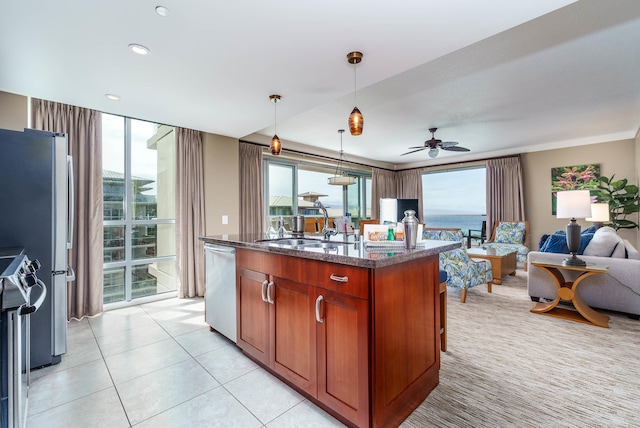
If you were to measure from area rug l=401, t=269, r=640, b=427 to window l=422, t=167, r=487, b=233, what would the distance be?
14.6 ft

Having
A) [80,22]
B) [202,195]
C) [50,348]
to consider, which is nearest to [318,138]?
[202,195]

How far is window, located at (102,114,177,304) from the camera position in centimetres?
366

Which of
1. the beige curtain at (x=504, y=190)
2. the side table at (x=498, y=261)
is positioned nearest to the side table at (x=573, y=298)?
the side table at (x=498, y=261)

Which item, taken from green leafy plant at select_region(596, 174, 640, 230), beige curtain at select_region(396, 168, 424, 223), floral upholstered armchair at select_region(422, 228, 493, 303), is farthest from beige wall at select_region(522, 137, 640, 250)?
floral upholstered armchair at select_region(422, 228, 493, 303)

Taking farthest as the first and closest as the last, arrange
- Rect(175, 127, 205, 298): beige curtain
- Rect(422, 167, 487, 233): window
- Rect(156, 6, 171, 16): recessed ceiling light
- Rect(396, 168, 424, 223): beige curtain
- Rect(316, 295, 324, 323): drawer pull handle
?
Rect(396, 168, 424, 223): beige curtain, Rect(422, 167, 487, 233): window, Rect(175, 127, 205, 298): beige curtain, Rect(156, 6, 171, 16): recessed ceiling light, Rect(316, 295, 324, 323): drawer pull handle

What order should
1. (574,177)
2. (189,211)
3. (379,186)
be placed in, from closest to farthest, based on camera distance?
(189,211) → (574,177) → (379,186)

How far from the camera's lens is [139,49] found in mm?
2143

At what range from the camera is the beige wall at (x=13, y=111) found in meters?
2.81

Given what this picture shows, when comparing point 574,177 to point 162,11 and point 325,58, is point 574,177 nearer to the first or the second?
point 325,58

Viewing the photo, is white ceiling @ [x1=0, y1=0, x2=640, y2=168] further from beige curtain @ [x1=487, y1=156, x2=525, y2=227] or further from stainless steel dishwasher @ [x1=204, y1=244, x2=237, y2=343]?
beige curtain @ [x1=487, y1=156, x2=525, y2=227]

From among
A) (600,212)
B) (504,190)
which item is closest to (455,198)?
(504,190)

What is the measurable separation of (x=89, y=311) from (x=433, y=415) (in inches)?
147

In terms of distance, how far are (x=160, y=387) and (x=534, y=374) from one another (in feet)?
8.66

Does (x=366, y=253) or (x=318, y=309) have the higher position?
(x=366, y=253)
